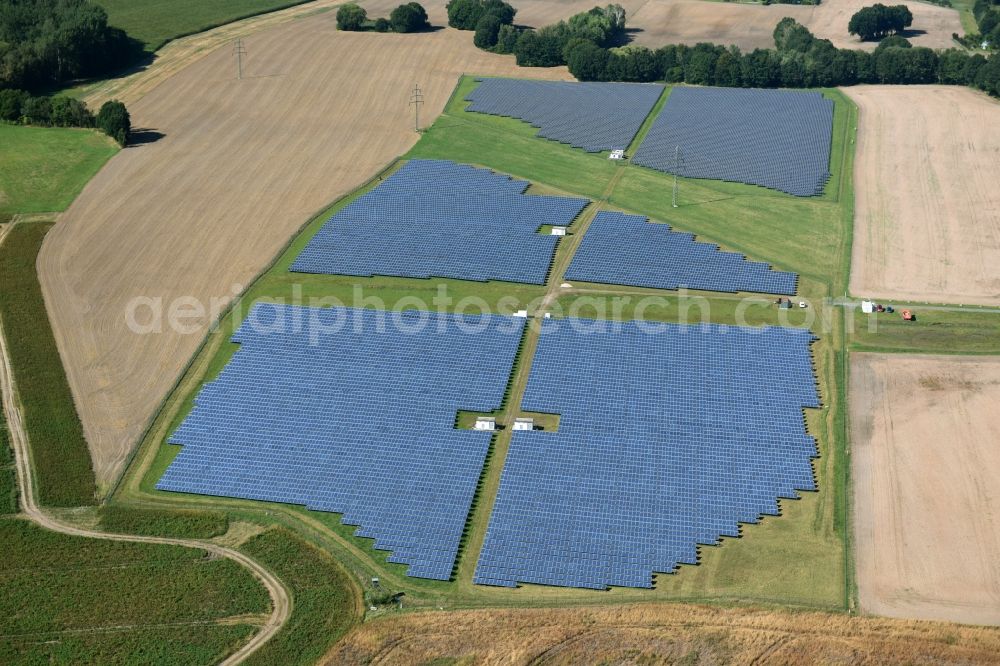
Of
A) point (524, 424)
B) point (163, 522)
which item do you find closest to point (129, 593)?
point (163, 522)

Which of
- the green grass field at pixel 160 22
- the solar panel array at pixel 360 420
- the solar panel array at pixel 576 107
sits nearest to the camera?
the solar panel array at pixel 360 420

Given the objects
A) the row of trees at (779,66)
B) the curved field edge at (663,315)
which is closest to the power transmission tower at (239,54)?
the curved field edge at (663,315)

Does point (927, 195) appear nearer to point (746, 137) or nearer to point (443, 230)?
point (746, 137)

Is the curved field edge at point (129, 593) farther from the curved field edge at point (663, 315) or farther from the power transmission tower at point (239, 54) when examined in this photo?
the power transmission tower at point (239, 54)

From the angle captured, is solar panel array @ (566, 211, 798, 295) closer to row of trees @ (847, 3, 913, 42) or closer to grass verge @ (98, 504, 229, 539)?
grass verge @ (98, 504, 229, 539)


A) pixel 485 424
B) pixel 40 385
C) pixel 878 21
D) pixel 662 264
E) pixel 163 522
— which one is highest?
pixel 878 21

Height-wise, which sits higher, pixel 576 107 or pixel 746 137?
pixel 576 107
